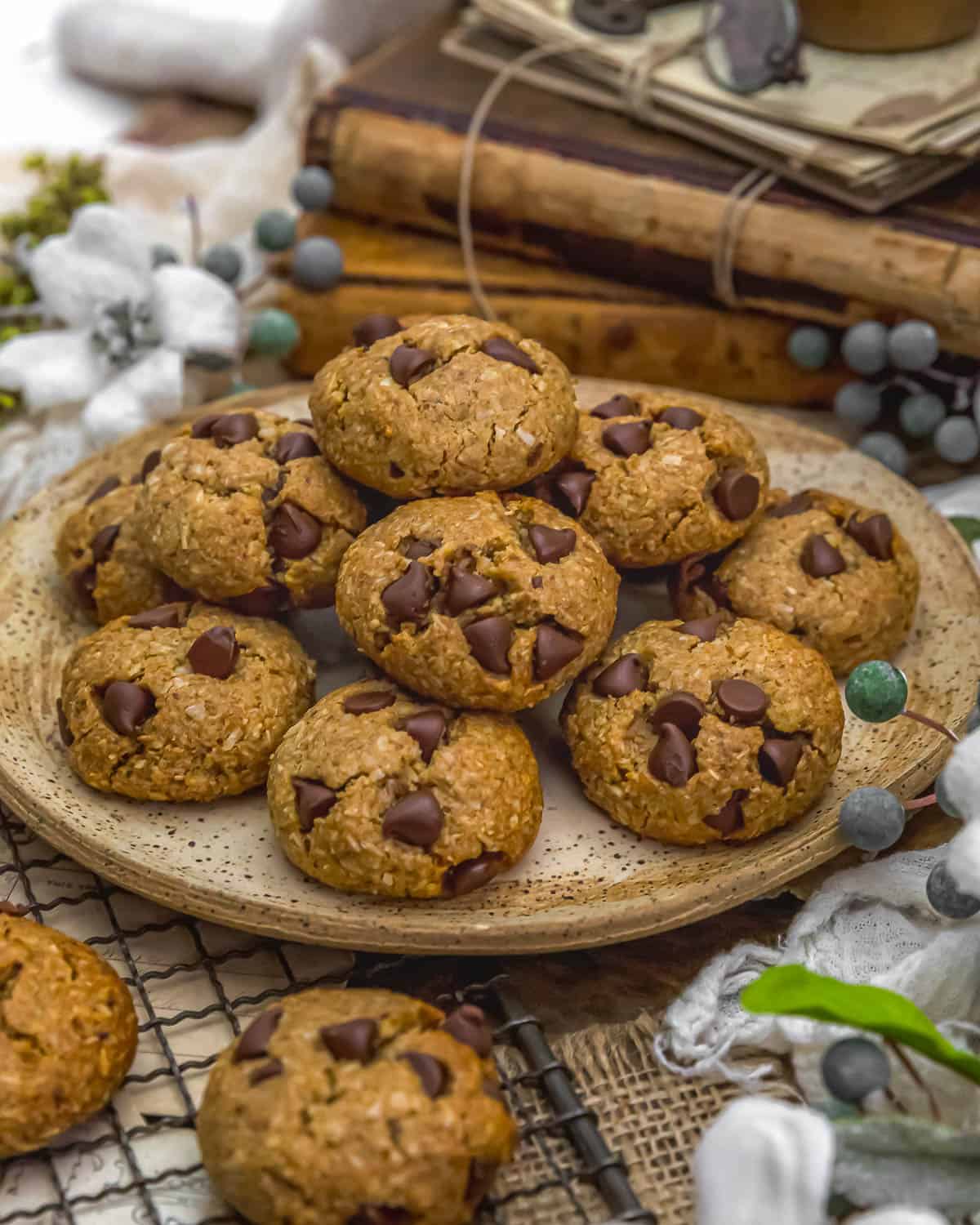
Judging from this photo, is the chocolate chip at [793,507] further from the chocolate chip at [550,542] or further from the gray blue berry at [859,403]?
the gray blue berry at [859,403]

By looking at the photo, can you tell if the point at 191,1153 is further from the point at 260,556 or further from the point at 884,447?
the point at 884,447

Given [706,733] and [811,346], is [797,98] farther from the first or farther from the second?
[706,733]

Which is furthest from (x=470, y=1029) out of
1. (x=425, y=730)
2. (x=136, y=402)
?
(x=136, y=402)

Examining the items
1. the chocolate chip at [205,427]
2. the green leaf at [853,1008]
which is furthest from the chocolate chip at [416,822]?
the chocolate chip at [205,427]

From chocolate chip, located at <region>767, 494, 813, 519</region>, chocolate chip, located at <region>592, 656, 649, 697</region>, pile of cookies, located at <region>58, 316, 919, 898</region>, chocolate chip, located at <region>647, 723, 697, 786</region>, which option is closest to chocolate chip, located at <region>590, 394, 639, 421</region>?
pile of cookies, located at <region>58, 316, 919, 898</region>

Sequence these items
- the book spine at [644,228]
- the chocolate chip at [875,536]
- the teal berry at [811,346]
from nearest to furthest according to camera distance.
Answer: the chocolate chip at [875,536]
the book spine at [644,228]
the teal berry at [811,346]

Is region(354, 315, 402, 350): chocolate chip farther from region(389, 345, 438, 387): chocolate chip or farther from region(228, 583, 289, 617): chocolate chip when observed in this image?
region(228, 583, 289, 617): chocolate chip
